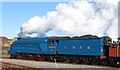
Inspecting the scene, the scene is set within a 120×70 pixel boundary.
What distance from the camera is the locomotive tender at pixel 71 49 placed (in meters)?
32.6

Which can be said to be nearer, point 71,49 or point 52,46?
point 71,49

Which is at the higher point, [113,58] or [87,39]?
[87,39]

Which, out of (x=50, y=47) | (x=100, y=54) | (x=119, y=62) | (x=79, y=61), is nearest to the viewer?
(x=119, y=62)

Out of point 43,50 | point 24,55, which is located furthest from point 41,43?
point 24,55

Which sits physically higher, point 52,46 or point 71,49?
point 52,46

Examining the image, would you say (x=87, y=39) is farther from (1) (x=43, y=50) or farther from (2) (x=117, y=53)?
(1) (x=43, y=50)

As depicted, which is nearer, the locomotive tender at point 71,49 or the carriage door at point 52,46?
the locomotive tender at point 71,49

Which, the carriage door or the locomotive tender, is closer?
the locomotive tender

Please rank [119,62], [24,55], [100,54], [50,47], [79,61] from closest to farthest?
1. [119,62]
2. [100,54]
3. [79,61]
4. [50,47]
5. [24,55]

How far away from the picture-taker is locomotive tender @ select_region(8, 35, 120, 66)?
32562 mm

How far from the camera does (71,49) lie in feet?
121

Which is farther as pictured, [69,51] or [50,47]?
[50,47]

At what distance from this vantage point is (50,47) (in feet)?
133

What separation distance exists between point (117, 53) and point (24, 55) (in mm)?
18641
